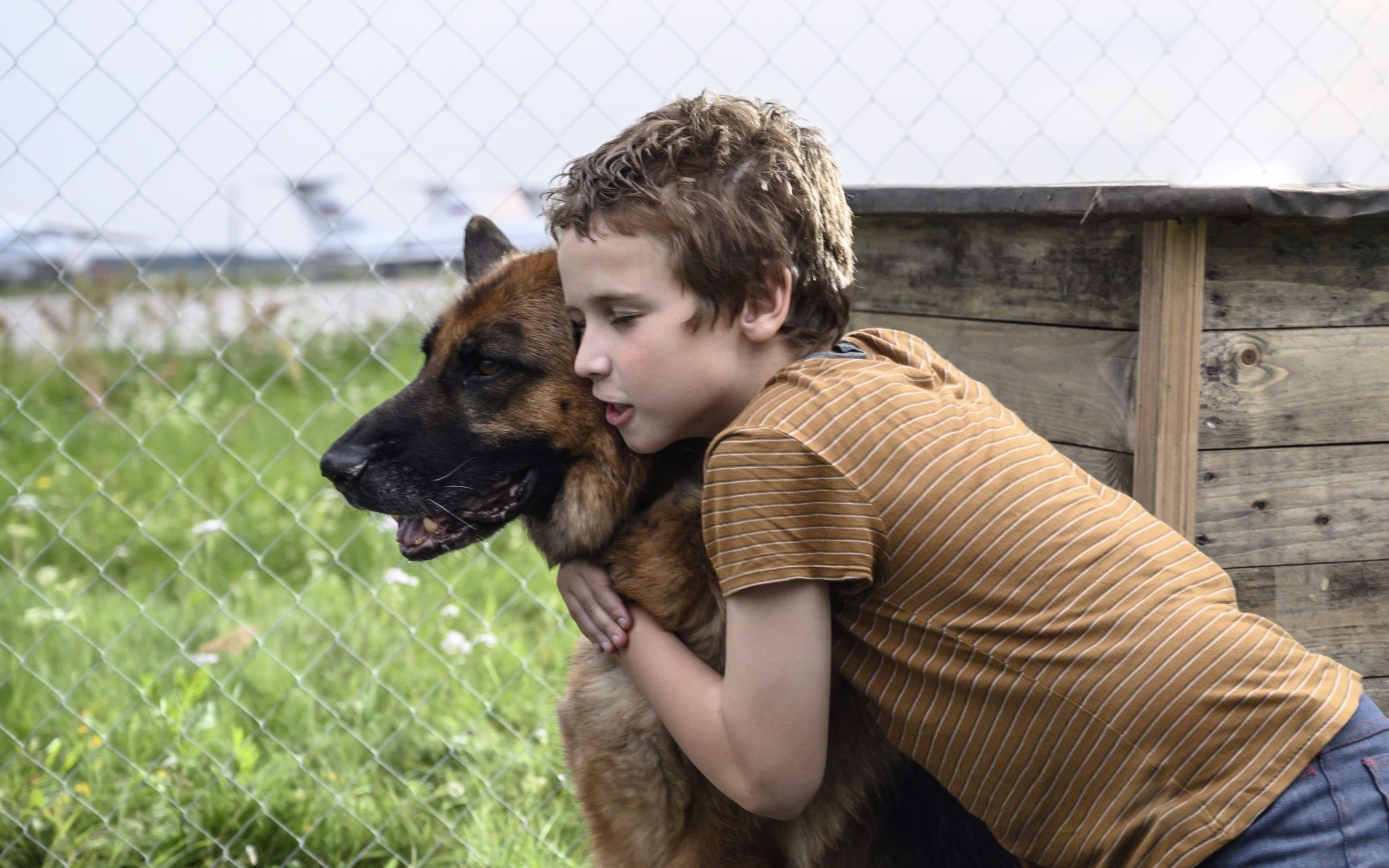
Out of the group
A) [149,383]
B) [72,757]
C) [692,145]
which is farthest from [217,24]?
[149,383]

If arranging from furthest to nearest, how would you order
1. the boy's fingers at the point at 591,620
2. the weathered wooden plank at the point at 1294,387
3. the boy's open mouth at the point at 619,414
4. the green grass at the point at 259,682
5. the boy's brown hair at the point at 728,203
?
the green grass at the point at 259,682 → the weathered wooden plank at the point at 1294,387 → the boy's fingers at the point at 591,620 → the boy's open mouth at the point at 619,414 → the boy's brown hair at the point at 728,203

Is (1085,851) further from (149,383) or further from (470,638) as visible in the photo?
(149,383)

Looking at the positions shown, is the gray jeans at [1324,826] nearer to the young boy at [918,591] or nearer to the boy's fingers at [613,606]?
the young boy at [918,591]

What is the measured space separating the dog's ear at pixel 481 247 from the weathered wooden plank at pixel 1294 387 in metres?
1.23

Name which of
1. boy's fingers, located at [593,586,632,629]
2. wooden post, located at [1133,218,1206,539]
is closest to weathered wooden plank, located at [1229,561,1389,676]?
wooden post, located at [1133,218,1206,539]

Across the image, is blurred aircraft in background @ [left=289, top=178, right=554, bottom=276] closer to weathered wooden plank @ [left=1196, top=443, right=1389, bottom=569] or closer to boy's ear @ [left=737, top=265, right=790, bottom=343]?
boy's ear @ [left=737, top=265, right=790, bottom=343]

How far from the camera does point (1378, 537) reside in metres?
2.09

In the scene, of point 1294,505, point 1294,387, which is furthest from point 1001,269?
point 1294,505

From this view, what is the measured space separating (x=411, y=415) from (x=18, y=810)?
1646 mm

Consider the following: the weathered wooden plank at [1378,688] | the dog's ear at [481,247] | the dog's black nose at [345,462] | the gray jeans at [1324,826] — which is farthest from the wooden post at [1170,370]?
the dog's black nose at [345,462]

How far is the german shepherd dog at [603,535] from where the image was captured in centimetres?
172

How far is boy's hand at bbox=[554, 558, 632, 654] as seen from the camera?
172 centimetres

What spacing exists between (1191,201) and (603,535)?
3.44 ft

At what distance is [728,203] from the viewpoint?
4.99ft
